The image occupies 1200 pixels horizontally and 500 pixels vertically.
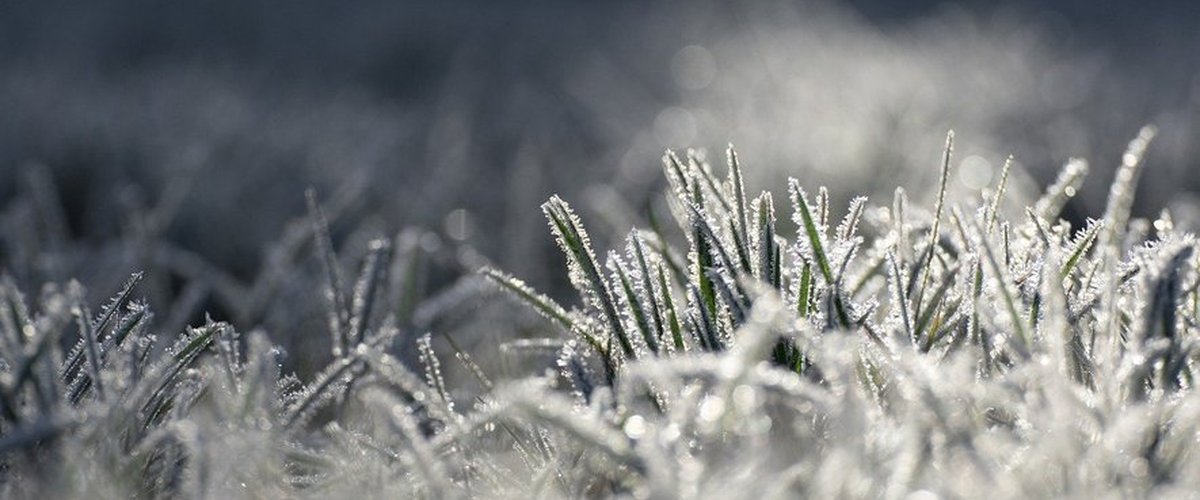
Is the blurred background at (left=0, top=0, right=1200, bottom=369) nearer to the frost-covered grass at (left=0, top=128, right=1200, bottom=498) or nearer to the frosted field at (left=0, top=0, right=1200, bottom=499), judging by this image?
the frosted field at (left=0, top=0, right=1200, bottom=499)

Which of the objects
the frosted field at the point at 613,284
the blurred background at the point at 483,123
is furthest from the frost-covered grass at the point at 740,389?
the blurred background at the point at 483,123

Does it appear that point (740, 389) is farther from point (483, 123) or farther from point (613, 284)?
point (483, 123)

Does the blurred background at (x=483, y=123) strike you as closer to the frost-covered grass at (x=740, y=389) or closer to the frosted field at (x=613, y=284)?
the frosted field at (x=613, y=284)

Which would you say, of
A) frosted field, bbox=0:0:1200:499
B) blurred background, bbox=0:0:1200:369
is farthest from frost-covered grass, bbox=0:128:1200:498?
blurred background, bbox=0:0:1200:369

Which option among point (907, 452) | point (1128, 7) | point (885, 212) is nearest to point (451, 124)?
point (885, 212)

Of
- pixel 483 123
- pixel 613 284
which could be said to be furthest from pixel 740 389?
pixel 483 123

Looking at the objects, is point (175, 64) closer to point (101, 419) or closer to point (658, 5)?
point (658, 5)
